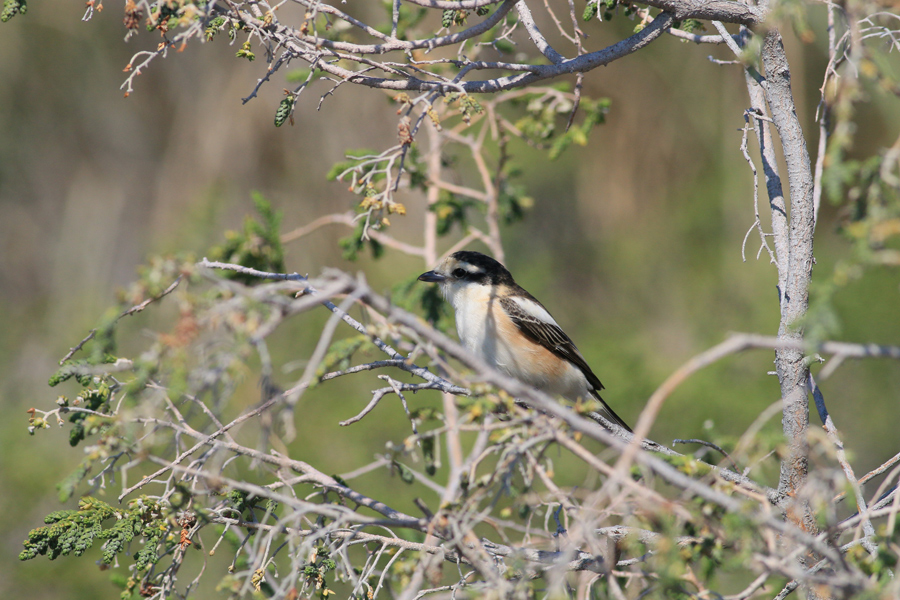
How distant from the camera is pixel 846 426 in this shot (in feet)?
27.0

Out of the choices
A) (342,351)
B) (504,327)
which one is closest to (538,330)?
(504,327)

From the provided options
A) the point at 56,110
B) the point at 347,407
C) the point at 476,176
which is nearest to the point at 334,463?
the point at 347,407

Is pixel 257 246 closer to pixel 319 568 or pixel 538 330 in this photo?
pixel 538 330

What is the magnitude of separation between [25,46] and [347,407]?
878 cm

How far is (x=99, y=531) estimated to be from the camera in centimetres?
290

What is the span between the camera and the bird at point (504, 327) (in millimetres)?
5332

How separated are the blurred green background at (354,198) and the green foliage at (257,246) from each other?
2846 mm

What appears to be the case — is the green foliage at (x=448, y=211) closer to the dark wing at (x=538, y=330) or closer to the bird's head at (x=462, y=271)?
the bird's head at (x=462, y=271)

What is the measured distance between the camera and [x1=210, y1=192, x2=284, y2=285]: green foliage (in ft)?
15.6

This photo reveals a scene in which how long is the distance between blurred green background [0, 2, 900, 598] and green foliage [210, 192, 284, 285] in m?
2.85

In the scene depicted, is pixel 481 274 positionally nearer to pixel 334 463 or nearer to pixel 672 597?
pixel 334 463

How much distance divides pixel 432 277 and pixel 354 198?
4632mm

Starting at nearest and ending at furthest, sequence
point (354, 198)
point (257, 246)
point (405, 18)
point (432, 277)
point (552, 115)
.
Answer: point (257, 246), point (432, 277), point (552, 115), point (405, 18), point (354, 198)

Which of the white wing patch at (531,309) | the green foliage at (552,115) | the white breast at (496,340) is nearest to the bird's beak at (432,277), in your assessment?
the white breast at (496,340)
